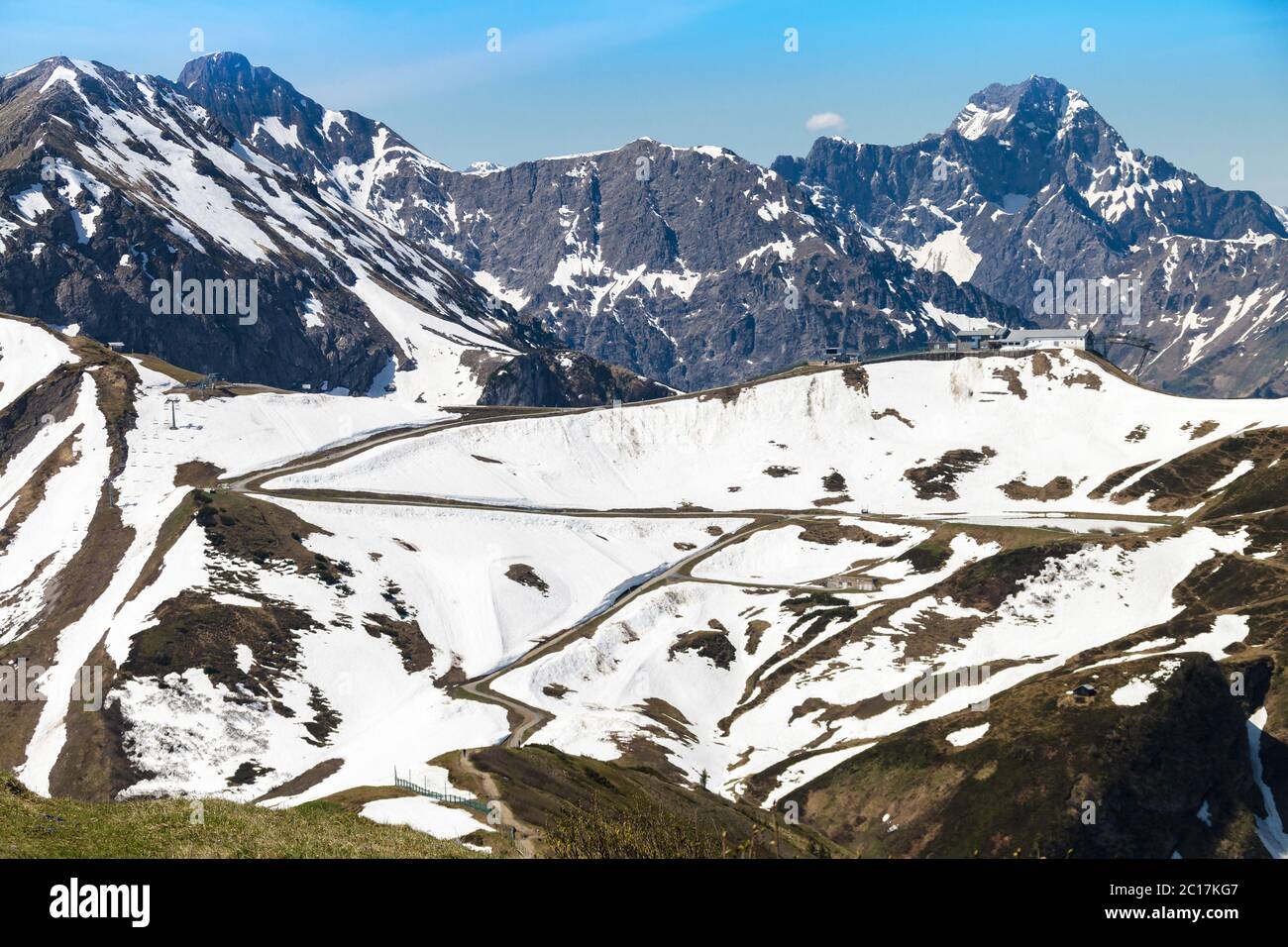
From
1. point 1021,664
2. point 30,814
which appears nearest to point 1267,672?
point 1021,664

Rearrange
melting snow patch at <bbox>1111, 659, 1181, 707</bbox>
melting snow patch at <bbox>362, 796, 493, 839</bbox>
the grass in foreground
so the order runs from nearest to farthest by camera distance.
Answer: the grass in foreground
melting snow patch at <bbox>362, 796, 493, 839</bbox>
melting snow patch at <bbox>1111, 659, 1181, 707</bbox>

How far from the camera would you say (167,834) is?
124 feet

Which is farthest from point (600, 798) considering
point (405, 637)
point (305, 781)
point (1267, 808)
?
point (405, 637)

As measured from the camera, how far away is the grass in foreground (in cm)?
3528

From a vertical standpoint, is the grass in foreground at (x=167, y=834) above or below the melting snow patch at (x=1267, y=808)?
above

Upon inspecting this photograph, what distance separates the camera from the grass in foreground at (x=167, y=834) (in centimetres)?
3528

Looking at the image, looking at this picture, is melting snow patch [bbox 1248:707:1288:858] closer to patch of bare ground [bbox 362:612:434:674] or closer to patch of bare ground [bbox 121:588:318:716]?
patch of bare ground [bbox 362:612:434:674]

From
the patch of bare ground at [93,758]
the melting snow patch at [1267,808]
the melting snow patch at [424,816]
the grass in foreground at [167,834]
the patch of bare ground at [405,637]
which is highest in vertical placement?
the grass in foreground at [167,834]

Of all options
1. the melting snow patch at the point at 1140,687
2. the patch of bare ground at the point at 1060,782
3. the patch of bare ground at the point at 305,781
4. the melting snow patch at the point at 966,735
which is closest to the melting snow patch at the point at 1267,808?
the patch of bare ground at the point at 1060,782

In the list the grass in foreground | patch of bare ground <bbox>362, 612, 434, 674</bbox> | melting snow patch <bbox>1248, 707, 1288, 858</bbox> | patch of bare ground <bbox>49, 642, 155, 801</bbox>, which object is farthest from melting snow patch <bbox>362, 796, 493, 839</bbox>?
patch of bare ground <bbox>362, 612, 434, 674</bbox>

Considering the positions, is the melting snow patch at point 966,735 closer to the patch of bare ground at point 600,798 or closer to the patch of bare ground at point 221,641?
the patch of bare ground at point 600,798

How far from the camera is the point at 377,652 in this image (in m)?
185
